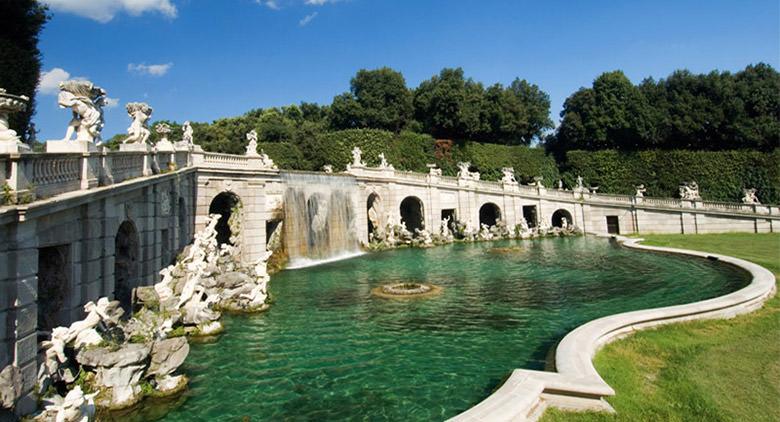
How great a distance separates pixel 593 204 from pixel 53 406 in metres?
39.6

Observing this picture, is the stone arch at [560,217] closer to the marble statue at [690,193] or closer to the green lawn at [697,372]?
the marble statue at [690,193]

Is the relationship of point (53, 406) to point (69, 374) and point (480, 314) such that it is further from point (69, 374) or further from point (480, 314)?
point (480, 314)

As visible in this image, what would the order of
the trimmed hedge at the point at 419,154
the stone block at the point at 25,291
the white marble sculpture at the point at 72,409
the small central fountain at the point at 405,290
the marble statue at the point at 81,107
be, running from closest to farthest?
the white marble sculpture at the point at 72,409, the stone block at the point at 25,291, the marble statue at the point at 81,107, the small central fountain at the point at 405,290, the trimmed hedge at the point at 419,154

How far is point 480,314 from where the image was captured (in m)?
13.3

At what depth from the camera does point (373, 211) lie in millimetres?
35625

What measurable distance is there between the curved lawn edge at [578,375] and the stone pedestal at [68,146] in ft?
31.3

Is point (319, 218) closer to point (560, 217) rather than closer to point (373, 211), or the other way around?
point (373, 211)

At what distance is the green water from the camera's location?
805cm

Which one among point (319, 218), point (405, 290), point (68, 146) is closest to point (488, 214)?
point (319, 218)

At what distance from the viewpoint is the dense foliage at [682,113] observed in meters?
42.6

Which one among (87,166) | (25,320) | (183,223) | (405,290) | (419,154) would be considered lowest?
(405,290)

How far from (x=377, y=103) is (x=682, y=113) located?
32.3 m

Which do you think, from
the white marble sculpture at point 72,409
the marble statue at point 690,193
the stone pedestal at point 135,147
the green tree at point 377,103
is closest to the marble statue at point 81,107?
the stone pedestal at point 135,147

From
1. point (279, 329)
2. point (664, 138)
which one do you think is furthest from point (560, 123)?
point (279, 329)
